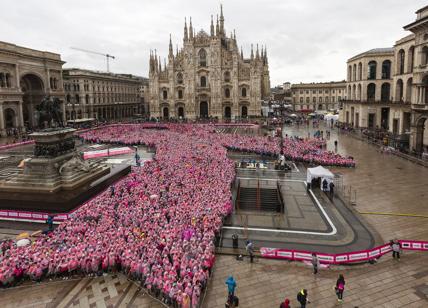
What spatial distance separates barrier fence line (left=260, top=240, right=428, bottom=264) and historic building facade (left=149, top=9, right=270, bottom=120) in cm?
6789

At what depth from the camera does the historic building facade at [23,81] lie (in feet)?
171

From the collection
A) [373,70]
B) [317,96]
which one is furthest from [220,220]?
[317,96]

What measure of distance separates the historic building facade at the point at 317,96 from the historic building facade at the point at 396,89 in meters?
45.4

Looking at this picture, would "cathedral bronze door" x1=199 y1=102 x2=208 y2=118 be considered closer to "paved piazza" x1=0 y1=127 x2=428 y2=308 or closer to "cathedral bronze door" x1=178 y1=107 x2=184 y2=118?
"cathedral bronze door" x1=178 y1=107 x2=184 y2=118

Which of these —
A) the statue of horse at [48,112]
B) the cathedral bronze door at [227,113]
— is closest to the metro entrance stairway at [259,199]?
the statue of horse at [48,112]

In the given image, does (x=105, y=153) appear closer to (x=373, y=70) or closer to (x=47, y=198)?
(x=47, y=198)

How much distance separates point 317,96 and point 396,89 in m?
69.0

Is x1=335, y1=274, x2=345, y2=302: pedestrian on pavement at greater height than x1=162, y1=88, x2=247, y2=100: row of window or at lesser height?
lesser

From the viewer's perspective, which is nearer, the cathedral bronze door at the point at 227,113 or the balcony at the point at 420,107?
the balcony at the point at 420,107

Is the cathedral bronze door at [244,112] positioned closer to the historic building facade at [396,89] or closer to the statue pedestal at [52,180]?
the historic building facade at [396,89]

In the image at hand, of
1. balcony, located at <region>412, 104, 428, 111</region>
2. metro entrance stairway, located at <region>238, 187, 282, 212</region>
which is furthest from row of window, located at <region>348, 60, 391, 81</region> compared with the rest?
metro entrance stairway, located at <region>238, 187, 282, 212</region>

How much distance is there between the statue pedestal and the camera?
19469 mm

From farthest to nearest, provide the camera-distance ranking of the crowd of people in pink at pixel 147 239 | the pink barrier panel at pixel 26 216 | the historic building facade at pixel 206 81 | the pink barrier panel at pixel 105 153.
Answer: the historic building facade at pixel 206 81, the pink barrier panel at pixel 105 153, the pink barrier panel at pixel 26 216, the crowd of people in pink at pixel 147 239

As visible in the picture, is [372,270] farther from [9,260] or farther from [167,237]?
[9,260]
